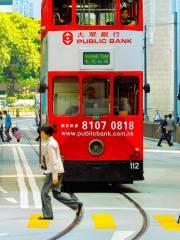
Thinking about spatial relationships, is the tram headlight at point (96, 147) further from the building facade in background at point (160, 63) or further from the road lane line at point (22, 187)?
the building facade in background at point (160, 63)

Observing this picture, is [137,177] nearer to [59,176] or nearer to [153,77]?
[59,176]

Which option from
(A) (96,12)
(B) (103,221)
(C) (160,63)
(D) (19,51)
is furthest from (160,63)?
(B) (103,221)

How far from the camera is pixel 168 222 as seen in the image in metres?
16.3

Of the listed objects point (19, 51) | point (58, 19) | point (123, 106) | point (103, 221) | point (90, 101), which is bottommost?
point (103, 221)

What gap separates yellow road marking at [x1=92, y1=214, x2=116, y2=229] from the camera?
15.7m

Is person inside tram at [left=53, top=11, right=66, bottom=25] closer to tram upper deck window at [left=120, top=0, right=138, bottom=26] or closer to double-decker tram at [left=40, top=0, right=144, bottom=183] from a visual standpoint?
double-decker tram at [left=40, top=0, right=144, bottom=183]

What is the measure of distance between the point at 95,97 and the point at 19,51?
127514 millimetres

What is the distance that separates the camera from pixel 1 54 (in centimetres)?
14125

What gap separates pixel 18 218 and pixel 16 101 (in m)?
135

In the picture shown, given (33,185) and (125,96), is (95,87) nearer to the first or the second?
(125,96)

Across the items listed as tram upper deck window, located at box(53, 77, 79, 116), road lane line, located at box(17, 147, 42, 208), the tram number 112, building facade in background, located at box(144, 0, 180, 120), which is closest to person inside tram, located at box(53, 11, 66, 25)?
tram upper deck window, located at box(53, 77, 79, 116)

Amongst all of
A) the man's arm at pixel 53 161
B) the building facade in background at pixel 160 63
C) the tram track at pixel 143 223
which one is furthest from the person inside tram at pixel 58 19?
the building facade in background at pixel 160 63

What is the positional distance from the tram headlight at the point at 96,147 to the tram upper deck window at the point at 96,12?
2.61 meters

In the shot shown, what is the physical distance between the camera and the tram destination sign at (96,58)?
2200 cm
